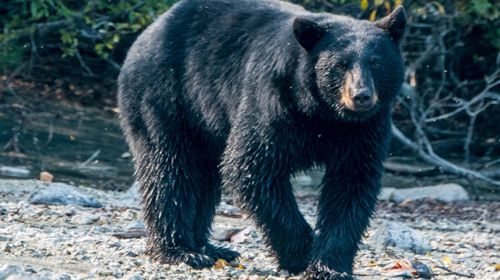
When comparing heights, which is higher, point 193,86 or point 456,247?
point 193,86

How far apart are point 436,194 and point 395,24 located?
514cm

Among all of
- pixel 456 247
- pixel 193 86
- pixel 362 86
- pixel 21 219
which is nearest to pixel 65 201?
pixel 21 219

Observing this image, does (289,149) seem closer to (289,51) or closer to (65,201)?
(289,51)

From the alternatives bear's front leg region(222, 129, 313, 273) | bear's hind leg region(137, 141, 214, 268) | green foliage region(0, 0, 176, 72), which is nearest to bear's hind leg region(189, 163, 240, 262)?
bear's hind leg region(137, 141, 214, 268)

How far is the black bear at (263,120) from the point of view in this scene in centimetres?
669

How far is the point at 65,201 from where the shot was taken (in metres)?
9.46

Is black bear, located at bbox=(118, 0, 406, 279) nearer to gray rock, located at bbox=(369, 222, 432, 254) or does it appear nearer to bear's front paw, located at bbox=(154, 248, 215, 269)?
bear's front paw, located at bbox=(154, 248, 215, 269)

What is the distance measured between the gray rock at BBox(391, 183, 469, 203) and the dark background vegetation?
185 millimetres

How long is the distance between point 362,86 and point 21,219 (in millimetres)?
3160

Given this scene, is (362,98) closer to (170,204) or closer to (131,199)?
(170,204)

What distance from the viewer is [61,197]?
9.50 m

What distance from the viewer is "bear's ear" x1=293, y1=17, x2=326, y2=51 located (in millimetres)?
6637

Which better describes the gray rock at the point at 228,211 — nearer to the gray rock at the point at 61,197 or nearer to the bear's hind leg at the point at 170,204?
the gray rock at the point at 61,197

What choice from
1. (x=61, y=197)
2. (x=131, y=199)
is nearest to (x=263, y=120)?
(x=61, y=197)
